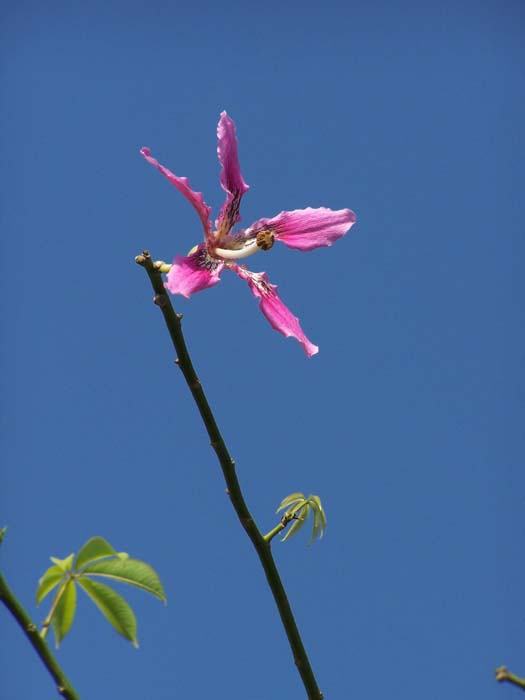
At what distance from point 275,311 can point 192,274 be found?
288mm

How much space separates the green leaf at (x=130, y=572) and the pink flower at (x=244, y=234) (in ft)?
1.91

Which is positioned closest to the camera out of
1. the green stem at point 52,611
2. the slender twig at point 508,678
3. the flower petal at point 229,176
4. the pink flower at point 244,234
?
the slender twig at point 508,678

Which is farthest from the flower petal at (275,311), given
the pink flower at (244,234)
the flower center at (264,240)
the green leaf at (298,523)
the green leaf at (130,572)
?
the green leaf at (130,572)

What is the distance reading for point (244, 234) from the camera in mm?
2092

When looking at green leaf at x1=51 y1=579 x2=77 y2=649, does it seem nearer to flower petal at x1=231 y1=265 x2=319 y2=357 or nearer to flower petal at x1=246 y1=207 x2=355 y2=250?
flower petal at x1=231 y1=265 x2=319 y2=357

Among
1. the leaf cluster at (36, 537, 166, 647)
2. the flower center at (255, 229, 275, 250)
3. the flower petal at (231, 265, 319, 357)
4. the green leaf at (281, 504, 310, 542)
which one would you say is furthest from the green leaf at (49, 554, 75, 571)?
the flower center at (255, 229, 275, 250)

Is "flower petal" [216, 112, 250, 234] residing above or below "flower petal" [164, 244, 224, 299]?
above

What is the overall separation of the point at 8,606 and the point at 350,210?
4.05 ft

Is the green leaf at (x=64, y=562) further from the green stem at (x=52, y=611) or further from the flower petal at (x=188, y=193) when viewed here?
the flower petal at (x=188, y=193)

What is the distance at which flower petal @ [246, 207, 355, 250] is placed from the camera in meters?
1.97

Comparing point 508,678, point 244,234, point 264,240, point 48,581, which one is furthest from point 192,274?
point 508,678

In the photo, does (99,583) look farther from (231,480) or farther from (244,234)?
(244,234)

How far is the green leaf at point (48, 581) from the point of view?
119cm

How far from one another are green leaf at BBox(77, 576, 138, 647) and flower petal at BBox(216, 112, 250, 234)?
3.23 feet
